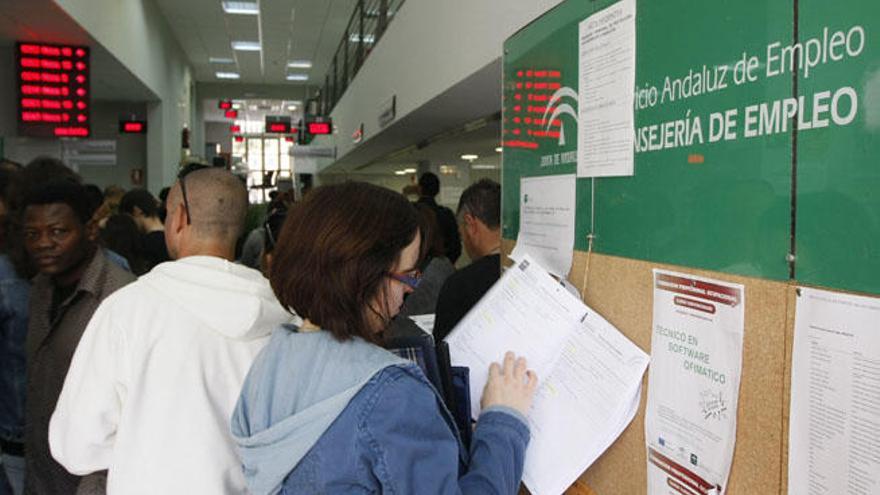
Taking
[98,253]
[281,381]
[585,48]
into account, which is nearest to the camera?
[281,381]

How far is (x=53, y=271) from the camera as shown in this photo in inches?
91.0

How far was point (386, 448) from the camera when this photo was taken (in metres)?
1.04

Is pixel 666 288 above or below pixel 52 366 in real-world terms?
above

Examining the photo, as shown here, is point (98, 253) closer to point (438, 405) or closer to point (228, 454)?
point (228, 454)

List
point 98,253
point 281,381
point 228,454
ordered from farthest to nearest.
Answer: point 98,253
point 228,454
point 281,381

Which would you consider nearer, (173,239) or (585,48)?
(585,48)

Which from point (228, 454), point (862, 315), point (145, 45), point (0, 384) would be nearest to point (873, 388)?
point (862, 315)

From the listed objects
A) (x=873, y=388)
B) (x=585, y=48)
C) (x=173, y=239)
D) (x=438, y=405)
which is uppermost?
(x=585, y=48)

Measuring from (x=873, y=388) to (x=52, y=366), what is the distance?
2.10 metres

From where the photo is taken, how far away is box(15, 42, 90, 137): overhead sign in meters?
6.19

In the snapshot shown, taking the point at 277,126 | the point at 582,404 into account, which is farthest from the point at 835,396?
the point at 277,126

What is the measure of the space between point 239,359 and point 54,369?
82cm

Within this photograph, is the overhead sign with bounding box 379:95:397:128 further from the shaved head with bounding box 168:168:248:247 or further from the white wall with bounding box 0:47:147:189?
the shaved head with bounding box 168:168:248:247

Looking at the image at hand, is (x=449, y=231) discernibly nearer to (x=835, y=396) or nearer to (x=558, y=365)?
(x=558, y=365)
